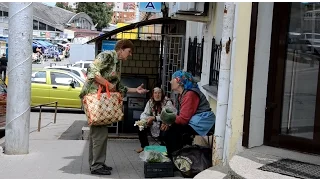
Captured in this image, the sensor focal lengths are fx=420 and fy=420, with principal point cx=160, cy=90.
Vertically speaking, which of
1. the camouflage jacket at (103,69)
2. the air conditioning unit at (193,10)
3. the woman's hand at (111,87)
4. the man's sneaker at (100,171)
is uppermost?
the air conditioning unit at (193,10)

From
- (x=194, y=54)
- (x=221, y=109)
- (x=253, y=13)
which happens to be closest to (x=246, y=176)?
(x=221, y=109)

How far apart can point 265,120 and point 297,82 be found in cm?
61

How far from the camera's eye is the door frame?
4918 millimetres

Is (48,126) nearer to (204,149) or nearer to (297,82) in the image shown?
(204,149)

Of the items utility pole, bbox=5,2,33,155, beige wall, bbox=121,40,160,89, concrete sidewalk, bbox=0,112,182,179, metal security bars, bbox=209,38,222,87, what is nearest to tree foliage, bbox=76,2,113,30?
beige wall, bbox=121,40,160,89

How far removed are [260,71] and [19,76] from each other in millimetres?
3909

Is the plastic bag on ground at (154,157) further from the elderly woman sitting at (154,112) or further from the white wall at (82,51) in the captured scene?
the white wall at (82,51)

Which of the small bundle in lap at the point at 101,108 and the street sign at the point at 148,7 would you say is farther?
the street sign at the point at 148,7

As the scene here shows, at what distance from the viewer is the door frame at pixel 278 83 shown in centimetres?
492

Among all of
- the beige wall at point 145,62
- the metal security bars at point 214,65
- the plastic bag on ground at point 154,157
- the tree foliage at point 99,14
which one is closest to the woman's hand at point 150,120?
the metal security bars at point 214,65

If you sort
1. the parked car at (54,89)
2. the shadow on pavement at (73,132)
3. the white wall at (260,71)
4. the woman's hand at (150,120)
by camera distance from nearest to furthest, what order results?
the white wall at (260,71) < the woman's hand at (150,120) < the shadow on pavement at (73,132) < the parked car at (54,89)

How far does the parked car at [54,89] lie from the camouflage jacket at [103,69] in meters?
9.51

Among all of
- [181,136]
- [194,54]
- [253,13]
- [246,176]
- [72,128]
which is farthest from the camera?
[72,128]

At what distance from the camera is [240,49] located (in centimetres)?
483
